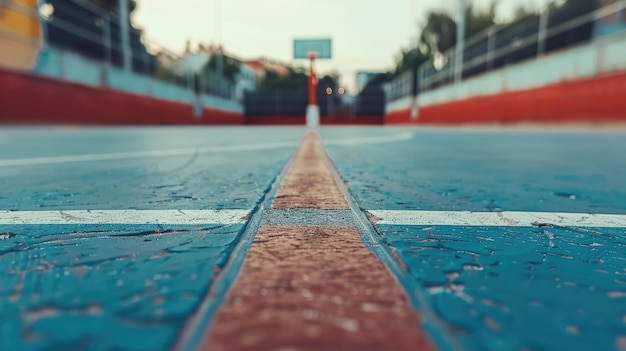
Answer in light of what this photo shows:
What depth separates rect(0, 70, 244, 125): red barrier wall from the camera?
6.57 meters

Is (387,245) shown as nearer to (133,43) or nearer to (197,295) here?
(197,295)

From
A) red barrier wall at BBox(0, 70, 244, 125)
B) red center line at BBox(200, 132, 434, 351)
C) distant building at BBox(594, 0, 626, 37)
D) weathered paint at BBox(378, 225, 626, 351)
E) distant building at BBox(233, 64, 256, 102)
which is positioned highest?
distant building at BBox(233, 64, 256, 102)

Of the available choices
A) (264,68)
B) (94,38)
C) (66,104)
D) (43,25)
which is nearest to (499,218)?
(66,104)

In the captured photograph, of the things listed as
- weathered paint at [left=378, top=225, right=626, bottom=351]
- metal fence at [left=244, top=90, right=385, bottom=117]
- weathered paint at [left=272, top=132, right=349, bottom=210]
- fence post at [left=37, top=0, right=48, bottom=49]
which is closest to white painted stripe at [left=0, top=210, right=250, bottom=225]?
weathered paint at [left=272, top=132, right=349, bottom=210]

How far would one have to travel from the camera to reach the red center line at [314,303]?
1.31ft

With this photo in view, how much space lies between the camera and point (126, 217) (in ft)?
3.19

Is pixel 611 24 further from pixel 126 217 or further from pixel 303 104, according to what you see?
pixel 303 104

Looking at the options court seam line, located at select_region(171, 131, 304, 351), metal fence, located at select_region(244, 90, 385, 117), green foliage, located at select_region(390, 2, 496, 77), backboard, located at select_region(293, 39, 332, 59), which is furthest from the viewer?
metal fence, located at select_region(244, 90, 385, 117)

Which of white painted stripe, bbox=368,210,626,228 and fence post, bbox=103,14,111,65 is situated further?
fence post, bbox=103,14,111,65

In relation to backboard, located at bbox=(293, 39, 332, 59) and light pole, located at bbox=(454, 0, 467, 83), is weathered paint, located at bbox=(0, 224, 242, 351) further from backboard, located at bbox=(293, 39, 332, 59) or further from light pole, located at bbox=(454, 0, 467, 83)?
backboard, located at bbox=(293, 39, 332, 59)

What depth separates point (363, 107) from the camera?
29.0 meters

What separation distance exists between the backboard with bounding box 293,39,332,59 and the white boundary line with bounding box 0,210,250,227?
79.4 feet

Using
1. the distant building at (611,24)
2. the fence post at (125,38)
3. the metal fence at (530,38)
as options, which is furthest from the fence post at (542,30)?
the fence post at (125,38)

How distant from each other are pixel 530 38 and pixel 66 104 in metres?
10.6
